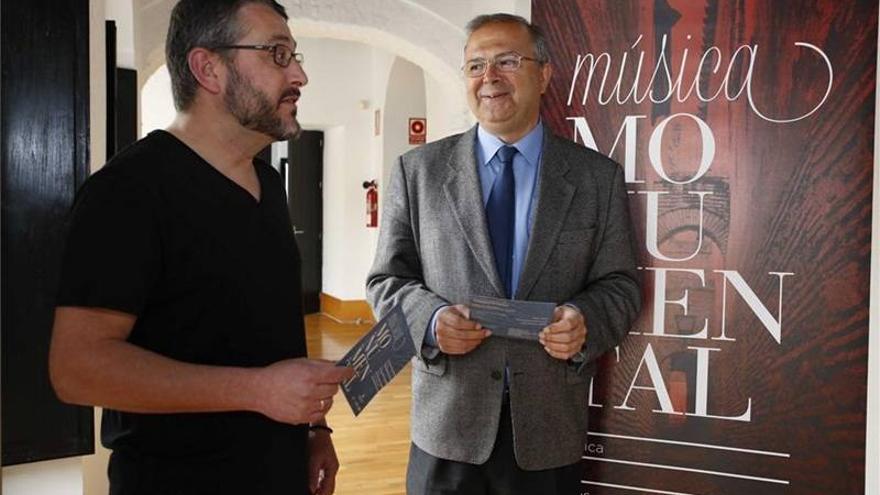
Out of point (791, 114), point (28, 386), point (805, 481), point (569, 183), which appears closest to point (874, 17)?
point (791, 114)

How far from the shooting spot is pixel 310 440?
5.39 ft

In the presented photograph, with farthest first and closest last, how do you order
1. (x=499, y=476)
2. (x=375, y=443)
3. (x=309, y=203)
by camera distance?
(x=309, y=203) → (x=375, y=443) → (x=499, y=476)

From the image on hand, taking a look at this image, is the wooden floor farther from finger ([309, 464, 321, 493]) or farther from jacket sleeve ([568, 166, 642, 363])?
finger ([309, 464, 321, 493])

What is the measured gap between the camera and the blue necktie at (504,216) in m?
2.03

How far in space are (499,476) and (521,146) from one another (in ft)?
→ 2.89

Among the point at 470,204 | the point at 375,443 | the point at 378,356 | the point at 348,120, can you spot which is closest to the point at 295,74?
the point at 378,356

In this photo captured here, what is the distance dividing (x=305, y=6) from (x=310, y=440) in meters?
3.07

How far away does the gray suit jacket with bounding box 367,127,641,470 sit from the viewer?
6.37ft

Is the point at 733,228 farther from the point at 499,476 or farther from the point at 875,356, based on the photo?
the point at 499,476

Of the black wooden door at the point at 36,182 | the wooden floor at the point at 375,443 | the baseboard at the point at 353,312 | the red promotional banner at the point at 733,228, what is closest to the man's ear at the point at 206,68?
the black wooden door at the point at 36,182

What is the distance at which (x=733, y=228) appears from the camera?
7.78 feet

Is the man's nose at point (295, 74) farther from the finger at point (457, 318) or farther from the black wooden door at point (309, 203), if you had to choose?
the black wooden door at point (309, 203)

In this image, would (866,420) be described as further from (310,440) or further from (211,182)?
(211,182)

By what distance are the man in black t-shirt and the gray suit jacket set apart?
21.3 inches
